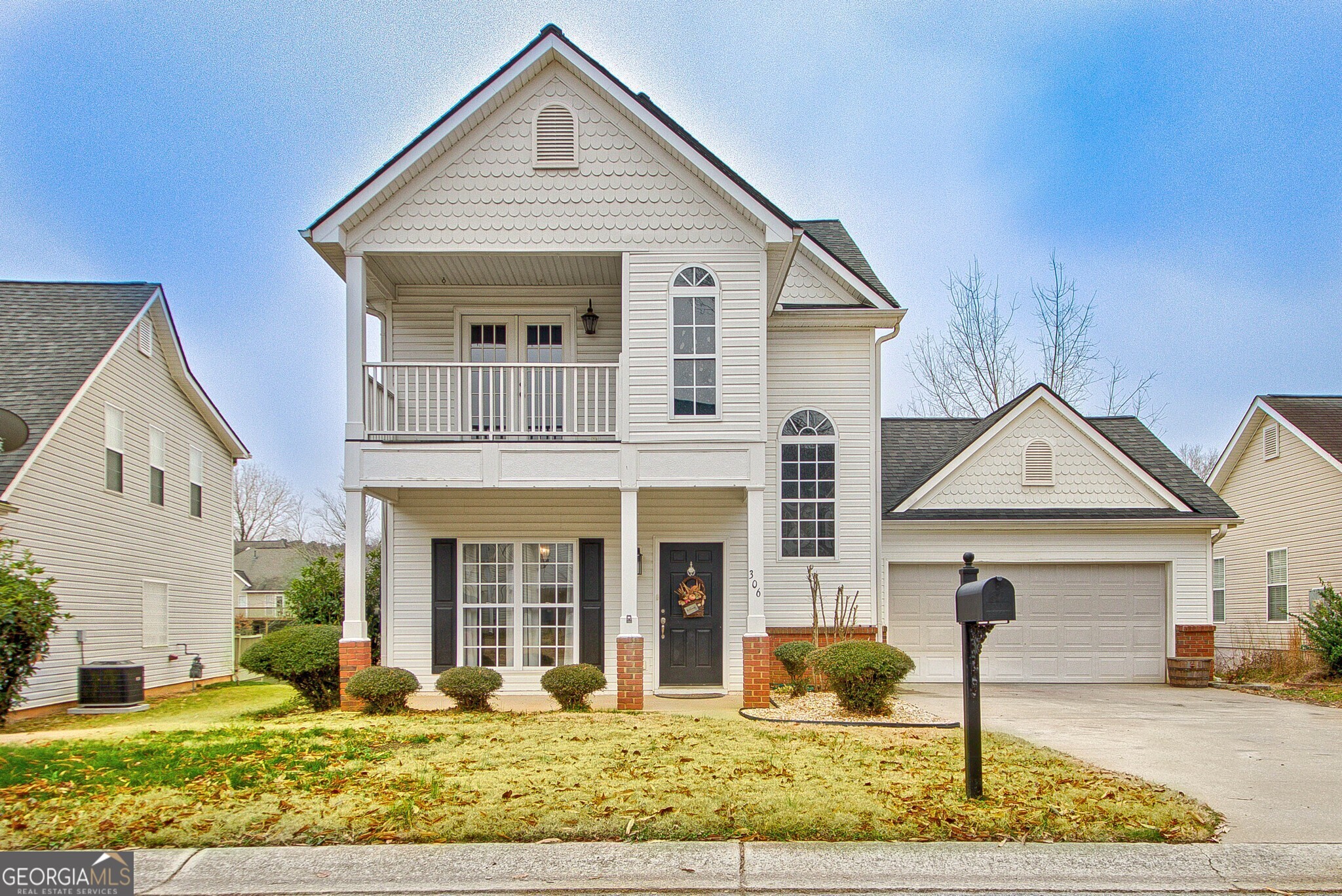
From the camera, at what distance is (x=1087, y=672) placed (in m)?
18.1

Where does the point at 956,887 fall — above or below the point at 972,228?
below

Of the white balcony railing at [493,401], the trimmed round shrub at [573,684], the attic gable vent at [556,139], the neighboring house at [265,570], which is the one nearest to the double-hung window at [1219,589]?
the white balcony railing at [493,401]

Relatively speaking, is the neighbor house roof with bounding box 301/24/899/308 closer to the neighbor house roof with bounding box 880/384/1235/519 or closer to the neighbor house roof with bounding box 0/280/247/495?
the neighbor house roof with bounding box 880/384/1235/519


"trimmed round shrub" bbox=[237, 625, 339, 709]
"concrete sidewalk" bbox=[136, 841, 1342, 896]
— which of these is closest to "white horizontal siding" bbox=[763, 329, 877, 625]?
"trimmed round shrub" bbox=[237, 625, 339, 709]

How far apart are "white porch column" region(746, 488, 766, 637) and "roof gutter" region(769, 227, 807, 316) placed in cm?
335

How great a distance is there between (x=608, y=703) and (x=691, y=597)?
2.29 m

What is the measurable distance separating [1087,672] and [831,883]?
46.2ft

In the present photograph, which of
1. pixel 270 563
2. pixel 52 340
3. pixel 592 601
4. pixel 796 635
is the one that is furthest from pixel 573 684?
pixel 270 563

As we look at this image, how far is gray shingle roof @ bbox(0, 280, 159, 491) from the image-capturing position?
53.3 ft

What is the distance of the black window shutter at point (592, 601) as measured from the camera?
15.3m

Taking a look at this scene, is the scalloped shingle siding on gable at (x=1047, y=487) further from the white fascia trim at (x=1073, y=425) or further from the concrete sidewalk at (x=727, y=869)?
the concrete sidewalk at (x=727, y=869)

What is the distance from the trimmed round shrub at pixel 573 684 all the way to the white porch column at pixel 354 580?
2.58 meters

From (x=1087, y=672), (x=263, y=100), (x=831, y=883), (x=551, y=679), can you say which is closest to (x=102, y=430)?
(x=263, y=100)

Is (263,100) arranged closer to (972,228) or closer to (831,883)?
(831,883)
